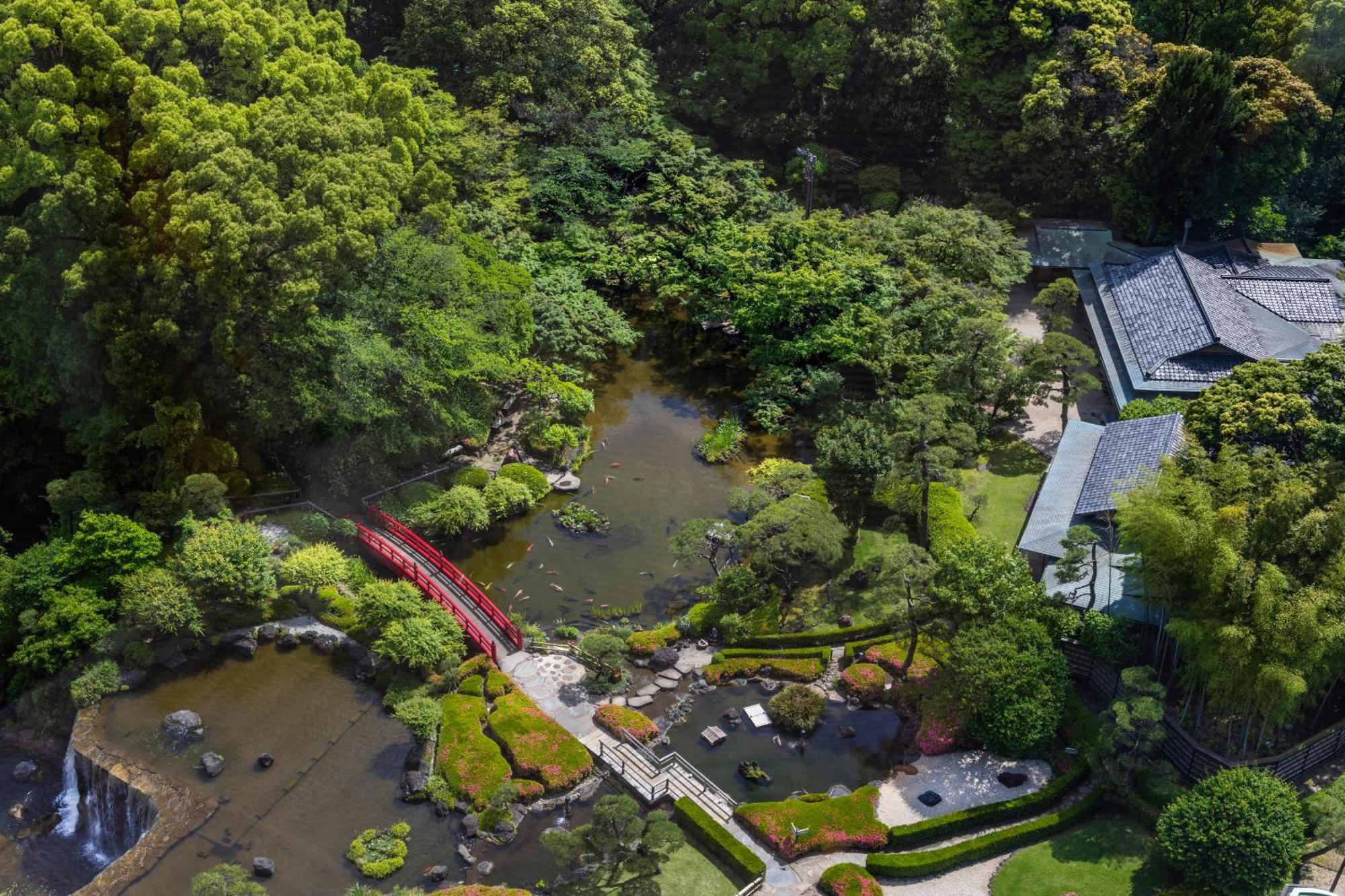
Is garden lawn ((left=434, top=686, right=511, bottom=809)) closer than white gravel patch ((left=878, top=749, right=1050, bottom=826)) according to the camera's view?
No

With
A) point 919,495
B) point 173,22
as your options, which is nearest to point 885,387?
point 919,495

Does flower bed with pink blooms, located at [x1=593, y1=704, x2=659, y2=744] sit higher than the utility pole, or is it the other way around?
the utility pole

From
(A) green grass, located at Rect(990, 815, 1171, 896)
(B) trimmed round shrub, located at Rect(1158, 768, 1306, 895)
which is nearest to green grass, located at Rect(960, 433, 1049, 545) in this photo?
(A) green grass, located at Rect(990, 815, 1171, 896)

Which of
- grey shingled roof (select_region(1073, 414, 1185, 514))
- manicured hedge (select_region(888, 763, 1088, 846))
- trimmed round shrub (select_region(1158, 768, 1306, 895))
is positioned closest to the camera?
trimmed round shrub (select_region(1158, 768, 1306, 895))

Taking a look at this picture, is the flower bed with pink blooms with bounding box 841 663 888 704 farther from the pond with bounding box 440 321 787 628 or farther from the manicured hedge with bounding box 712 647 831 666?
the pond with bounding box 440 321 787 628

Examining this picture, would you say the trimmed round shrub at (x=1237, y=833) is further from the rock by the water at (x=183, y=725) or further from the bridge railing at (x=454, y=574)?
the rock by the water at (x=183, y=725)

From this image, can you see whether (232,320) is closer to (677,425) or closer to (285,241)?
(285,241)

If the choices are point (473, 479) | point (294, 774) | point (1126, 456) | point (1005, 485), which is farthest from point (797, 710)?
point (473, 479)

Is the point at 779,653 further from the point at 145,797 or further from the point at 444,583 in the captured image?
the point at 145,797
